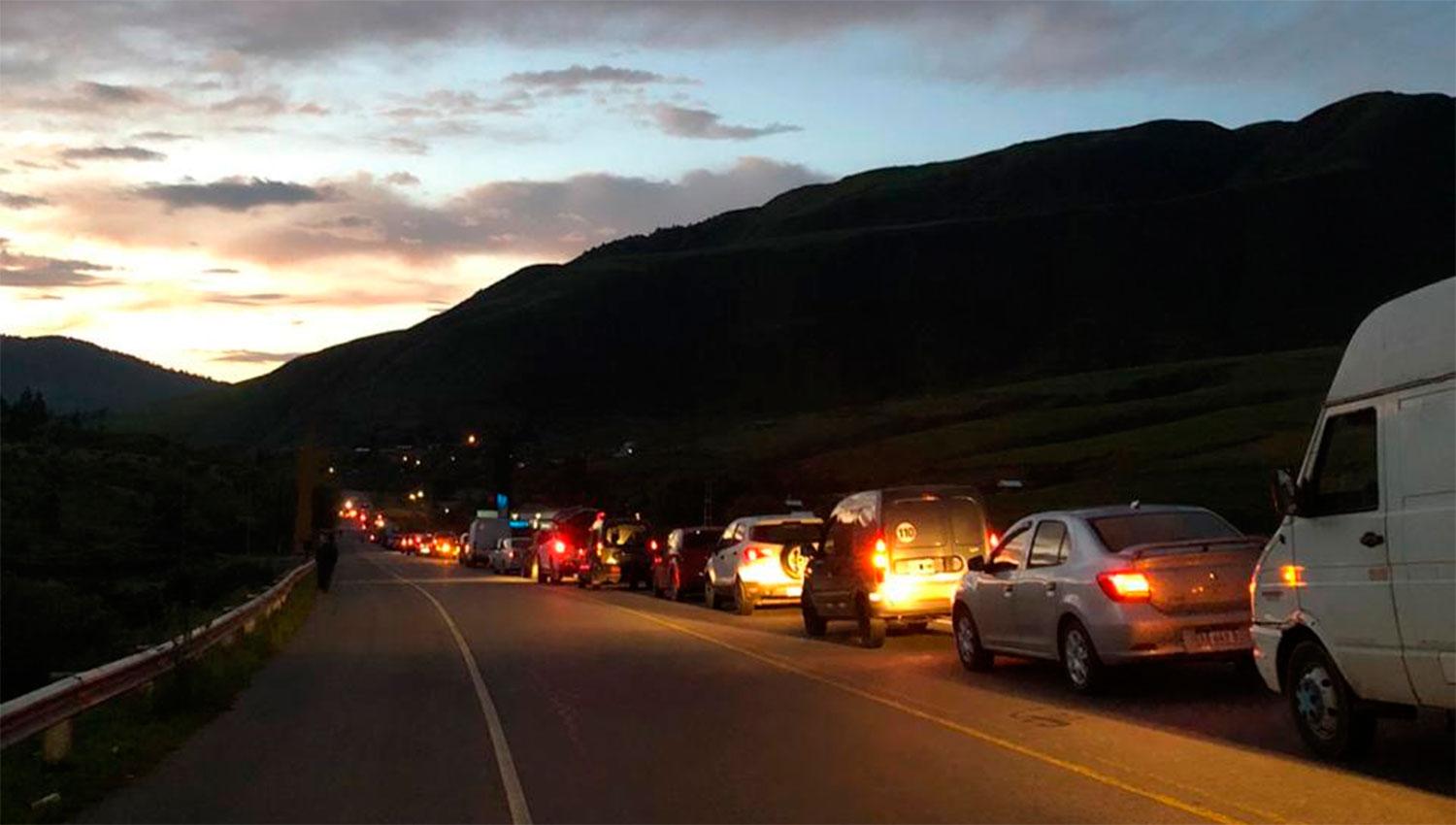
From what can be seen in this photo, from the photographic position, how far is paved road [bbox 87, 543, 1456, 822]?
29.4 feet

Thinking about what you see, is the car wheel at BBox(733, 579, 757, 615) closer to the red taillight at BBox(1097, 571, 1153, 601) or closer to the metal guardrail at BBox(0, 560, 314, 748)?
the metal guardrail at BBox(0, 560, 314, 748)

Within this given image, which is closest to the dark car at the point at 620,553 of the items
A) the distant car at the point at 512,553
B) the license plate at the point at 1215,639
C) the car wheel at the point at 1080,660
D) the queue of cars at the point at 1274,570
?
the distant car at the point at 512,553

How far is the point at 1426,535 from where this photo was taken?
28.3ft

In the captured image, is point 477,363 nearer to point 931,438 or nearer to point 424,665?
point 931,438

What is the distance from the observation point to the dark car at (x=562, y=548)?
45000 mm

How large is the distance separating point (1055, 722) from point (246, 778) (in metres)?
6.17

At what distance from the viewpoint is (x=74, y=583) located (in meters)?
Result: 55.3

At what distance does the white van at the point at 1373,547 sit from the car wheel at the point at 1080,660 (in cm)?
284

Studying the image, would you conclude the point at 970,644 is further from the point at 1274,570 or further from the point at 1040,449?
the point at 1040,449

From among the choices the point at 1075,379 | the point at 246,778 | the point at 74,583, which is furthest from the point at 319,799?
the point at 1075,379

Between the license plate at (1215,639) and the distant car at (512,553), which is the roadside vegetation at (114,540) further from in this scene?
the license plate at (1215,639)

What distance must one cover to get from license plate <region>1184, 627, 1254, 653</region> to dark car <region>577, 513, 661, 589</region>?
85.0 ft

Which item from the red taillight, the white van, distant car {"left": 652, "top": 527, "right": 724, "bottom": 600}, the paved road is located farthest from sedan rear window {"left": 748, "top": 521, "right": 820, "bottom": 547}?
the white van

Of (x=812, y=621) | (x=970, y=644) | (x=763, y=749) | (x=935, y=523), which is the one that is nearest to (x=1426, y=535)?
(x=763, y=749)
